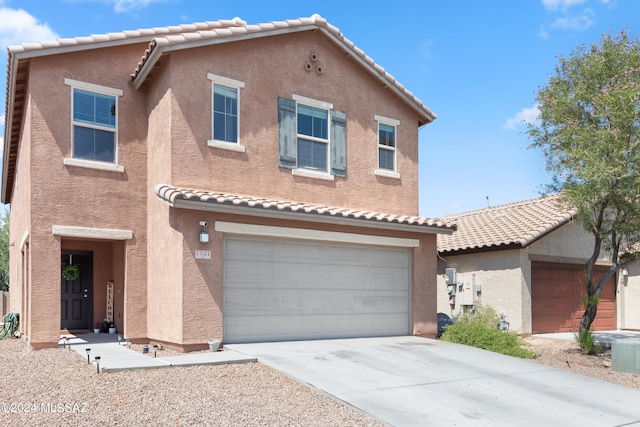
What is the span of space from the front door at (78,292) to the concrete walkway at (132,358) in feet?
8.44

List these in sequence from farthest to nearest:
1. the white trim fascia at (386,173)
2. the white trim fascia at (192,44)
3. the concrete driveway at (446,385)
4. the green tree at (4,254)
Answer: the green tree at (4,254), the white trim fascia at (386,173), the white trim fascia at (192,44), the concrete driveway at (446,385)

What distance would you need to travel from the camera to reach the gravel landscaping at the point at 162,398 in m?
7.66

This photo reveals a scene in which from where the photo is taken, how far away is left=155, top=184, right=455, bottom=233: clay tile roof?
471 inches

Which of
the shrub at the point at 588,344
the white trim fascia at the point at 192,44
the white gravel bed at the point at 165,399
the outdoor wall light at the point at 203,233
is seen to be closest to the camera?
the white gravel bed at the point at 165,399

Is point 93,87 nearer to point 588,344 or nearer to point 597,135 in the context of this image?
point 597,135

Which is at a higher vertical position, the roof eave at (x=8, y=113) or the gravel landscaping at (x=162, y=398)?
the roof eave at (x=8, y=113)

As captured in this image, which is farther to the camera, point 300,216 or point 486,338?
point 486,338

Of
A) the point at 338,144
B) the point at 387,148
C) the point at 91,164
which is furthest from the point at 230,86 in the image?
the point at 387,148

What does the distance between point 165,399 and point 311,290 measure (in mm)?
6130

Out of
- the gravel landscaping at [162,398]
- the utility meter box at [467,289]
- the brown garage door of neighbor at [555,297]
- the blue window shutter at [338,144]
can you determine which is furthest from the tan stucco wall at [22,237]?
the brown garage door of neighbor at [555,297]

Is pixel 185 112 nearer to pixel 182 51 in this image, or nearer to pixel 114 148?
pixel 182 51

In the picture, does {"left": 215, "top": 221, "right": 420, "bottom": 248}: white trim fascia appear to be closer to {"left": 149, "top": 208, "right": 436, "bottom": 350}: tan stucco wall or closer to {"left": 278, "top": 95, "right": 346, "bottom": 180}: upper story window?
{"left": 149, "top": 208, "right": 436, "bottom": 350}: tan stucco wall

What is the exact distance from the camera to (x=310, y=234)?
13992 millimetres

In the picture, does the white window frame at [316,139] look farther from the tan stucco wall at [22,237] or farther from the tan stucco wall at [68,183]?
the tan stucco wall at [22,237]
